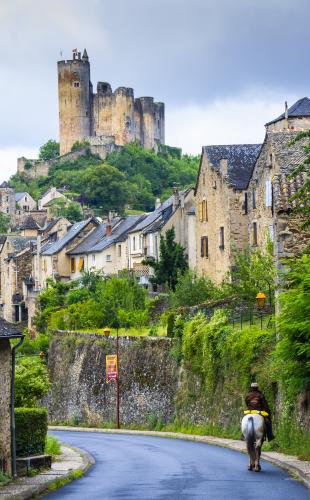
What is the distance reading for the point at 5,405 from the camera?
2430 centimetres

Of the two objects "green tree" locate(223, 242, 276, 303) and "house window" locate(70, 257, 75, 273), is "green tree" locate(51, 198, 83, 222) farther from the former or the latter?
"green tree" locate(223, 242, 276, 303)

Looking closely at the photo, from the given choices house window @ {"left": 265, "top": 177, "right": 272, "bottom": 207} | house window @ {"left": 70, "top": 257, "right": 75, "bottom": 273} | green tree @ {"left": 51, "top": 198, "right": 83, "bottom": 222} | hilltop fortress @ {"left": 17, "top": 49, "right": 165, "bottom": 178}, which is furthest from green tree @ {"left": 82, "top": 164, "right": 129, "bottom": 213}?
house window @ {"left": 265, "top": 177, "right": 272, "bottom": 207}

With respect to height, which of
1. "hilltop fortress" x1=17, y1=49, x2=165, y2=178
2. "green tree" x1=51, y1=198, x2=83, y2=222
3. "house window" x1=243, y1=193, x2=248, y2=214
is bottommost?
"house window" x1=243, y1=193, x2=248, y2=214

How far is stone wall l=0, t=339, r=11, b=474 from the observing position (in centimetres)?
2411

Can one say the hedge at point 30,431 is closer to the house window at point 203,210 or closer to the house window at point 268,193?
the house window at point 268,193

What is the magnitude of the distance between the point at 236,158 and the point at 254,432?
158 feet

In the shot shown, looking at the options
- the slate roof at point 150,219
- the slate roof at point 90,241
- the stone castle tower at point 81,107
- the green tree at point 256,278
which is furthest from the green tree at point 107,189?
the green tree at point 256,278

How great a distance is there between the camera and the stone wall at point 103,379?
4712cm

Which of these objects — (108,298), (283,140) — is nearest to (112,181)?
(108,298)

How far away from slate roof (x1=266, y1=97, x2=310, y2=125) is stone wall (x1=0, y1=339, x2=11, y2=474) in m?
51.9

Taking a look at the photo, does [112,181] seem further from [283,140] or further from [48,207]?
[283,140]

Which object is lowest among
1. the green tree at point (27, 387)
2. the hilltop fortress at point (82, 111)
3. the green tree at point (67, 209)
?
the green tree at point (27, 387)

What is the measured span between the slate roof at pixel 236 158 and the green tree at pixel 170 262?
740cm

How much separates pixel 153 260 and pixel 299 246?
51.1 metres
